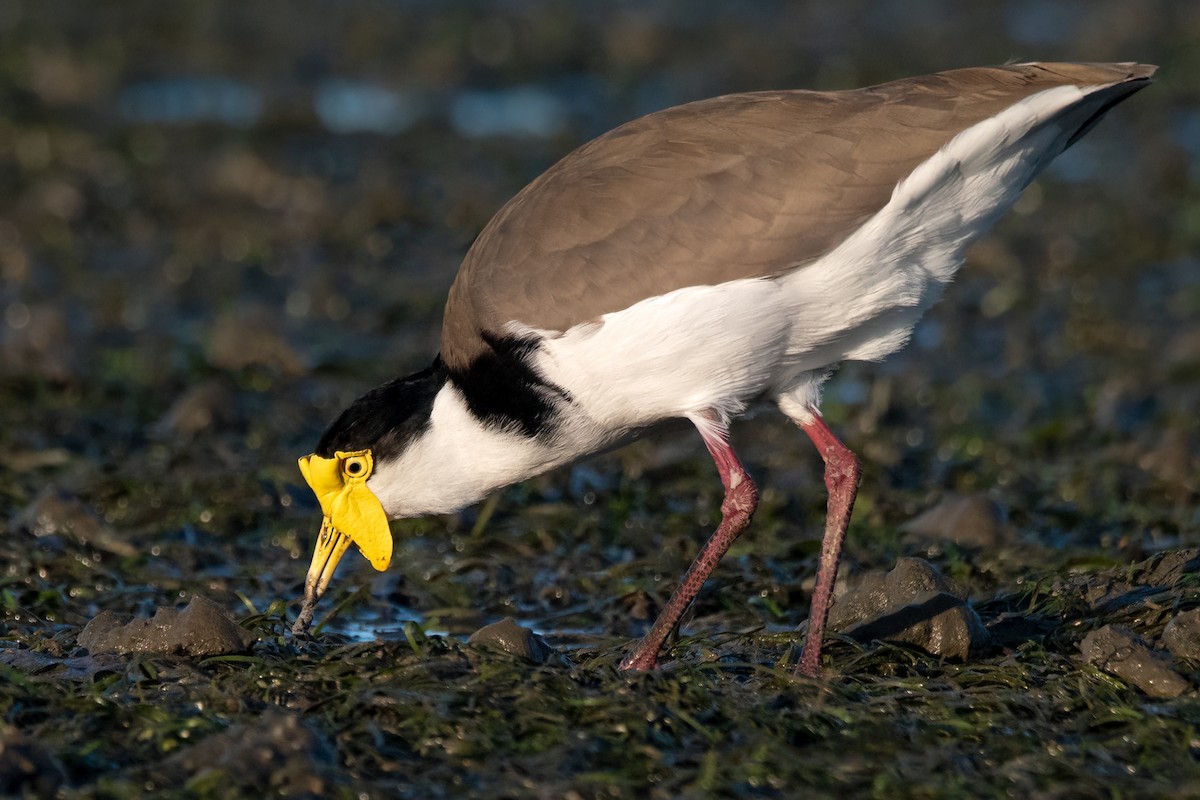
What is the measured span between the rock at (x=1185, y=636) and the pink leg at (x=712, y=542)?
Answer: 1.49 meters

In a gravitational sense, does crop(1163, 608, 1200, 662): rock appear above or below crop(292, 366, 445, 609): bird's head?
below

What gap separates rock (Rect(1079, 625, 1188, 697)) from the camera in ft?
17.1

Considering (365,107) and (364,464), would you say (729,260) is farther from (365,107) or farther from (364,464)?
(365,107)

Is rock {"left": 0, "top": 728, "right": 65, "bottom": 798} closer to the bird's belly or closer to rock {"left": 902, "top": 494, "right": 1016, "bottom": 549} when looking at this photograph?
the bird's belly

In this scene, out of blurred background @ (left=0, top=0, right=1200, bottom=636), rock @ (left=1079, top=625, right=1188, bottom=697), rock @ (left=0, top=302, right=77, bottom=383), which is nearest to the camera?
rock @ (left=1079, top=625, right=1188, bottom=697)

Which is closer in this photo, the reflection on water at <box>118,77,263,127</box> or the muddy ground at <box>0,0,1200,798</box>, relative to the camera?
the muddy ground at <box>0,0,1200,798</box>

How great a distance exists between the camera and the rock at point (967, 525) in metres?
7.12

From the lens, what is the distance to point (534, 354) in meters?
5.64

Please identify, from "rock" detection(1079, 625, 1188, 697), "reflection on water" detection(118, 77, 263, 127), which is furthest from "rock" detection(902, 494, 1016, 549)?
"reflection on water" detection(118, 77, 263, 127)

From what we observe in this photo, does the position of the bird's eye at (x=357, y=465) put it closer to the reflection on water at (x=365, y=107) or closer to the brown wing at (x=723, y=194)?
the brown wing at (x=723, y=194)

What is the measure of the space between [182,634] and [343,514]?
91cm

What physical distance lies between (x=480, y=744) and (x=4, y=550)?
3.05 meters

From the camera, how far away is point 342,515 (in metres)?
6.20

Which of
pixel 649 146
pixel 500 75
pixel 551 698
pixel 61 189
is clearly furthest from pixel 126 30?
pixel 551 698
